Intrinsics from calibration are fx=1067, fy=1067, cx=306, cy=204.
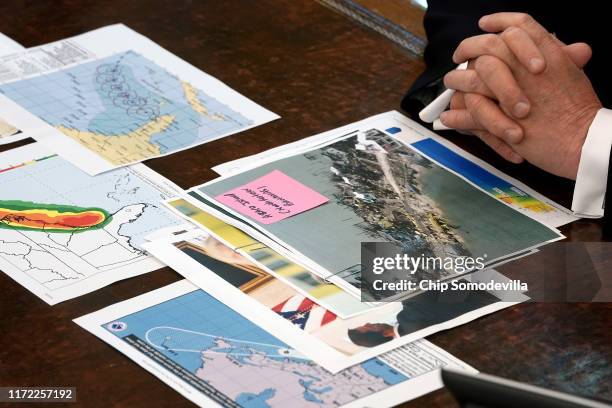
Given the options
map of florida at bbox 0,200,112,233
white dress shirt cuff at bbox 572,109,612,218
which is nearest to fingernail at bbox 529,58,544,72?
white dress shirt cuff at bbox 572,109,612,218

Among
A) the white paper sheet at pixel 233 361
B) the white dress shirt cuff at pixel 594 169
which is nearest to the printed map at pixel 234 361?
the white paper sheet at pixel 233 361

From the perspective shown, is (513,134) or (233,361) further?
(513,134)

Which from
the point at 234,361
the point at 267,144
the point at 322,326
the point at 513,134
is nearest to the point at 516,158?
the point at 513,134

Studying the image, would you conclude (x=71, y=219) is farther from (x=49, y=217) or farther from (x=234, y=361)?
(x=234, y=361)

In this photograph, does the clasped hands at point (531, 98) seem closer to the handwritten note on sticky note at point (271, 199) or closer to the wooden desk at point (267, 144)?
the wooden desk at point (267, 144)

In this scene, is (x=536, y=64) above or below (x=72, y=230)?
above

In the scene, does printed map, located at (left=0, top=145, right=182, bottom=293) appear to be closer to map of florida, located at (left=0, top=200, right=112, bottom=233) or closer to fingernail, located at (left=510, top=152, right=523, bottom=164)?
map of florida, located at (left=0, top=200, right=112, bottom=233)
